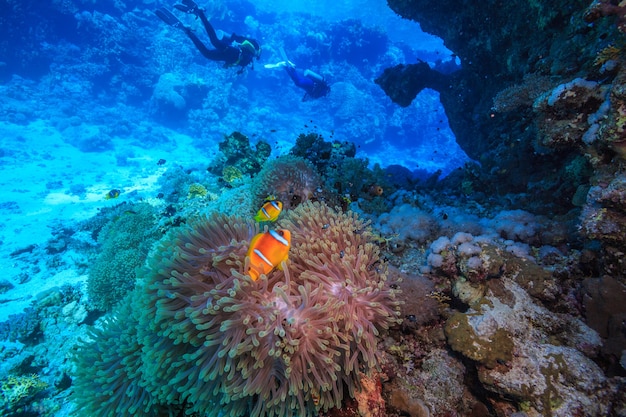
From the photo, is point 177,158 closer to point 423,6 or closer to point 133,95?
point 133,95

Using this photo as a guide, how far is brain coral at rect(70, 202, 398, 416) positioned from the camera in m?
2.21

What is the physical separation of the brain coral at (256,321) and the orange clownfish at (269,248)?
0.16m

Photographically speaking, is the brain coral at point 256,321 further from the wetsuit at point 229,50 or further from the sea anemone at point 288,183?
the wetsuit at point 229,50

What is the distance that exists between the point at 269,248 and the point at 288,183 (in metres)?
2.78

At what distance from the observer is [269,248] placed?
223 cm

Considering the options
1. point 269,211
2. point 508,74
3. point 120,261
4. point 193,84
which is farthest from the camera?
point 193,84

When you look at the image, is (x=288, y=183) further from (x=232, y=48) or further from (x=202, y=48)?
(x=202, y=48)

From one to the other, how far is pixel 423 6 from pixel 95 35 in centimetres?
2594

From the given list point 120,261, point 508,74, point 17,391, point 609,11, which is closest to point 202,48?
point 120,261

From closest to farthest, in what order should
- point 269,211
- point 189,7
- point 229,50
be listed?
1. point 269,211
2. point 229,50
3. point 189,7

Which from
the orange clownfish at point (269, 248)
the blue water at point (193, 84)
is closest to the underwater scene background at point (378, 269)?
the orange clownfish at point (269, 248)

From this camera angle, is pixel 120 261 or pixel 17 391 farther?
pixel 120 261

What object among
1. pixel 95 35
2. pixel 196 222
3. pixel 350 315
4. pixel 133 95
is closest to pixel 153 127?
pixel 133 95

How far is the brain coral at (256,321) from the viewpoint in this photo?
2.21 m
